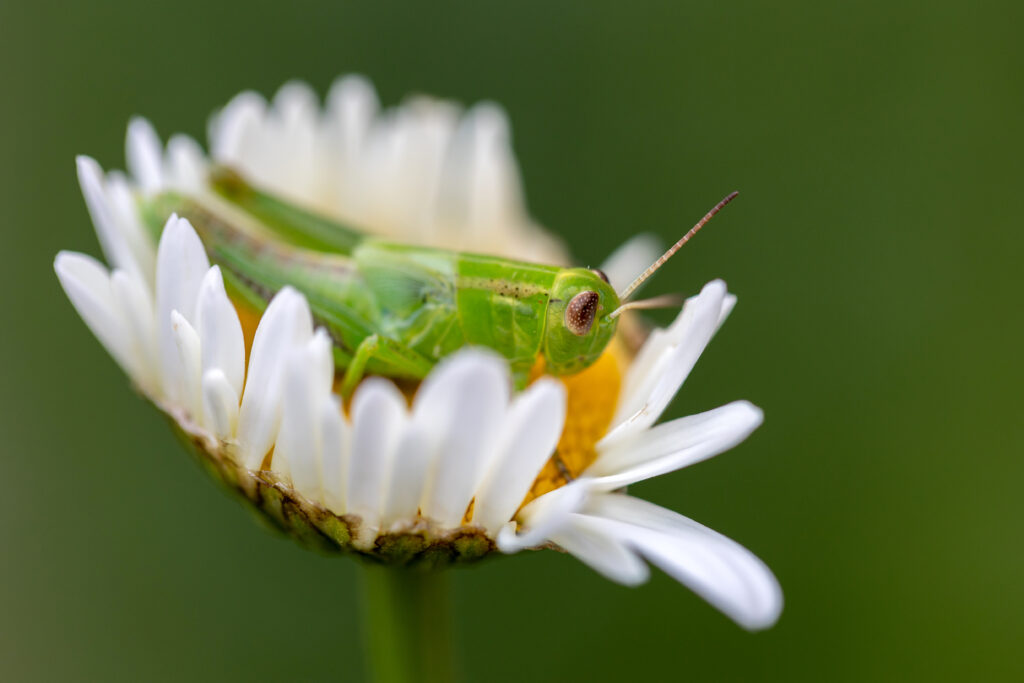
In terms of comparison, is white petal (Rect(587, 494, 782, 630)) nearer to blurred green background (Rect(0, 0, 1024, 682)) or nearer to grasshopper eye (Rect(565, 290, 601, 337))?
grasshopper eye (Rect(565, 290, 601, 337))

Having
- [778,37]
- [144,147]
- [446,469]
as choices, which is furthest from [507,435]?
[778,37]

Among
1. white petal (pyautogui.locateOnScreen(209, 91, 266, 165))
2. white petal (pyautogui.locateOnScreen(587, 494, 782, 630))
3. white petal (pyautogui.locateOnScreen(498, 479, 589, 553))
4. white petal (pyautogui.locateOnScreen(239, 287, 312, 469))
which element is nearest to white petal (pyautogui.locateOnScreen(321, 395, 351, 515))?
white petal (pyautogui.locateOnScreen(239, 287, 312, 469))

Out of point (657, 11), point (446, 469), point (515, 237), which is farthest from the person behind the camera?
point (657, 11)

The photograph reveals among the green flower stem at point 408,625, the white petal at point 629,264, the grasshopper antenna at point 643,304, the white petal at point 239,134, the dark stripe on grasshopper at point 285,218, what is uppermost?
the white petal at point 239,134

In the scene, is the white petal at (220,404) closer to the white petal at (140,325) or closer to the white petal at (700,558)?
the white petal at (140,325)

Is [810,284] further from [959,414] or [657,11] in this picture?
[657,11]

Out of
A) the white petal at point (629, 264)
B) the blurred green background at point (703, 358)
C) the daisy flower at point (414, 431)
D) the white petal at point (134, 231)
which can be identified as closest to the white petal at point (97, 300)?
the daisy flower at point (414, 431)

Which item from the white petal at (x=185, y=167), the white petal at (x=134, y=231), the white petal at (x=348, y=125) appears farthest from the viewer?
the white petal at (x=348, y=125)
